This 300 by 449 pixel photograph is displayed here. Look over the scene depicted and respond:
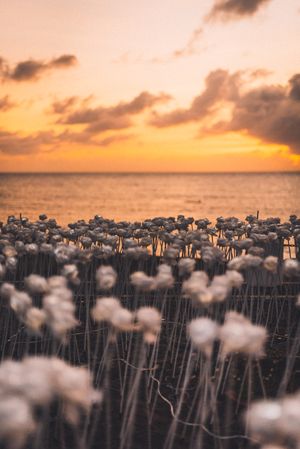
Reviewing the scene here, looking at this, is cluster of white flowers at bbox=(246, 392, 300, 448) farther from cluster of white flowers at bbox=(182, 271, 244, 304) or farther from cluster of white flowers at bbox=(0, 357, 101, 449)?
cluster of white flowers at bbox=(182, 271, 244, 304)

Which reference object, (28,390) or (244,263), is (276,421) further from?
(244,263)

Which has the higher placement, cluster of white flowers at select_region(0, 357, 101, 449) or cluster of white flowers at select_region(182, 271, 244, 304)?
cluster of white flowers at select_region(182, 271, 244, 304)

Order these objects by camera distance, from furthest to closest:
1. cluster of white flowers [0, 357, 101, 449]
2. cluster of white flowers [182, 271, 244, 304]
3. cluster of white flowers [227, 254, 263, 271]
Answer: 1. cluster of white flowers [227, 254, 263, 271]
2. cluster of white flowers [182, 271, 244, 304]
3. cluster of white flowers [0, 357, 101, 449]

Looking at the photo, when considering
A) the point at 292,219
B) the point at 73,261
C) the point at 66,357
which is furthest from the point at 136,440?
the point at 292,219

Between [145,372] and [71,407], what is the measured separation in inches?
175

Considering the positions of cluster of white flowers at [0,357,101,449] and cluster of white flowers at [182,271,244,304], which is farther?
cluster of white flowers at [182,271,244,304]

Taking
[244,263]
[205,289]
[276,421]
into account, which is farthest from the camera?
[244,263]

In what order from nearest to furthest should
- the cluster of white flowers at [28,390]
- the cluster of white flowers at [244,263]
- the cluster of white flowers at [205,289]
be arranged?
the cluster of white flowers at [28,390], the cluster of white flowers at [205,289], the cluster of white flowers at [244,263]

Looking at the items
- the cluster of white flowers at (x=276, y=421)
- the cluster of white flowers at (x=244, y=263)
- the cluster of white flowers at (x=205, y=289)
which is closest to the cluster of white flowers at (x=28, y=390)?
the cluster of white flowers at (x=276, y=421)

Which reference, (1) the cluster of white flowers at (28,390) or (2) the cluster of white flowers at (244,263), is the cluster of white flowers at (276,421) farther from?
(2) the cluster of white flowers at (244,263)

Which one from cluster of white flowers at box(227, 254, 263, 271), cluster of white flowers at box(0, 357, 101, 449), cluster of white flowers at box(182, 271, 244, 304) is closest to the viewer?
cluster of white flowers at box(0, 357, 101, 449)

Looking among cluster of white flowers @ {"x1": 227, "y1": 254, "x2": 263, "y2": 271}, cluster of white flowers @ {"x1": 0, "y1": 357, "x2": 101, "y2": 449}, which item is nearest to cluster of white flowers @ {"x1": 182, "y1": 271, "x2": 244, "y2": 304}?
cluster of white flowers @ {"x1": 227, "y1": 254, "x2": 263, "y2": 271}

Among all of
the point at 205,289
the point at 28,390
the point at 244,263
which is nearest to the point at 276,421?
the point at 28,390

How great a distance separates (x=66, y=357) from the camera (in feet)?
27.4
